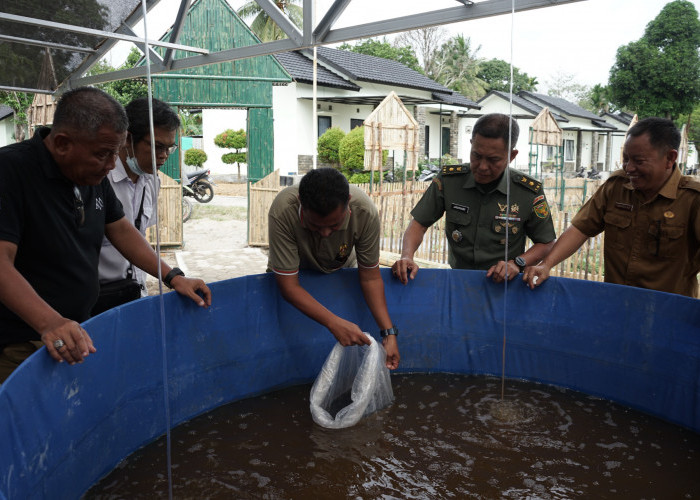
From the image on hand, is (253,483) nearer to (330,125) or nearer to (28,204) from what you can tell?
(28,204)

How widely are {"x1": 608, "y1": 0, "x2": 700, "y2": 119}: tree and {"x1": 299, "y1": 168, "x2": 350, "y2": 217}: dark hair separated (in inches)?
1135

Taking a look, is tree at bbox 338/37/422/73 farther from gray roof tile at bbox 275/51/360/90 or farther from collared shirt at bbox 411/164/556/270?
collared shirt at bbox 411/164/556/270

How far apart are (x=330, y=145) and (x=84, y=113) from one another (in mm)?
14587

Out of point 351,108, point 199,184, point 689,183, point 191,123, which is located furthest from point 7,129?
point 689,183

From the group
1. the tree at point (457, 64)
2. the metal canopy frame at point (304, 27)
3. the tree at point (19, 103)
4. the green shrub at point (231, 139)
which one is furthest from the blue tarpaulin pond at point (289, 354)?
the tree at point (457, 64)

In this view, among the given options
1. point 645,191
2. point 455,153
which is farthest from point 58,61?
point 455,153

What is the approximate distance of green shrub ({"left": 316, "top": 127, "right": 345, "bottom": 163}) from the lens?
52.9ft

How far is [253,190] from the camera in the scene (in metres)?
9.39

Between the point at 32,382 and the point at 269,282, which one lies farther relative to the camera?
the point at 269,282

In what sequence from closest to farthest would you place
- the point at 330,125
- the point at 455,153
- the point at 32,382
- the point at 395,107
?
the point at 32,382
the point at 395,107
the point at 330,125
the point at 455,153

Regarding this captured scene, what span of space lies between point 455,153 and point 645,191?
22056 mm

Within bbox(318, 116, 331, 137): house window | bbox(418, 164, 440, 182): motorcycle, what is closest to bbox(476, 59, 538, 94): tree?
bbox(418, 164, 440, 182): motorcycle

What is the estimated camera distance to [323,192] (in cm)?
233

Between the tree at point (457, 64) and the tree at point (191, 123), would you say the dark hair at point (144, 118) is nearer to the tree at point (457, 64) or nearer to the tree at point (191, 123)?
the tree at point (191, 123)
